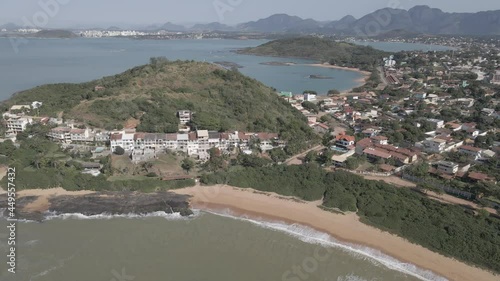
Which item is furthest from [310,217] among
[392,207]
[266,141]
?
[266,141]

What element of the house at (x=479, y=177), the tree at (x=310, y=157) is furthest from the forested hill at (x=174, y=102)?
the house at (x=479, y=177)

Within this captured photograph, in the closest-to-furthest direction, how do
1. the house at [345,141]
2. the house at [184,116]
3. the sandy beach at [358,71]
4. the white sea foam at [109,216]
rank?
the white sea foam at [109,216] < the house at [345,141] < the house at [184,116] < the sandy beach at [358,71]

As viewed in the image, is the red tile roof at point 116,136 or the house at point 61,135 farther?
the house at point 61,135

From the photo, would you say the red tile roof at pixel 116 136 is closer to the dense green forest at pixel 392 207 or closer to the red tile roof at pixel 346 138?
the dense green forest at pixel 392 207

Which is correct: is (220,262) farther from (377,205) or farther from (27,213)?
(27,213)

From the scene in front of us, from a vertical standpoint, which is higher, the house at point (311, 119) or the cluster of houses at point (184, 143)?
the cluster of houses at point (184, 143)

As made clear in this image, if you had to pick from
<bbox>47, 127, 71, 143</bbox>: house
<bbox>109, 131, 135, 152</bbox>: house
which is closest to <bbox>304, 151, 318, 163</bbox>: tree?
<bbox>109, 131, 135, 152</bbox>: house

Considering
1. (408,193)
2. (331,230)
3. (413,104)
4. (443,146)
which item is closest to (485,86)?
(413,104)

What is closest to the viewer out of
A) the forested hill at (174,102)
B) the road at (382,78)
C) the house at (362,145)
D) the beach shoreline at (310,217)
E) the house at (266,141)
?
the beach shoreline at (310,217)
